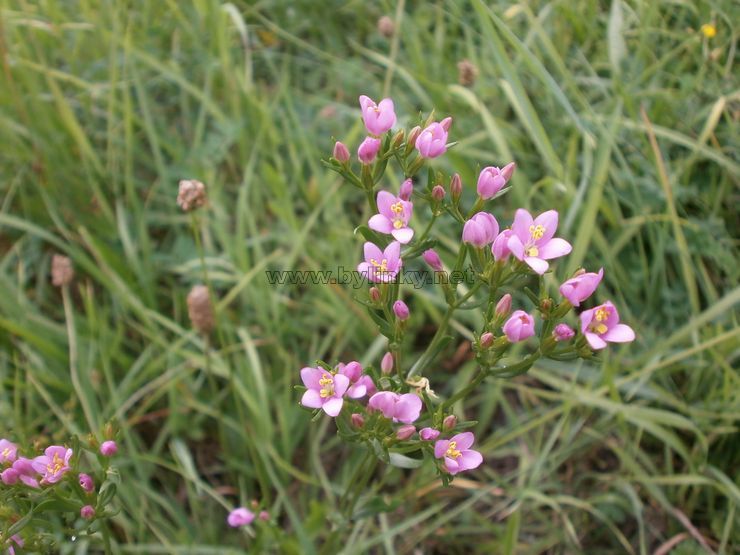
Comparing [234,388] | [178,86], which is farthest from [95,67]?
[234,388]

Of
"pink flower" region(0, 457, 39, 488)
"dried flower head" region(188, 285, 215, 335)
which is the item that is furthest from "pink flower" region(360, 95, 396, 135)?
"pink flower" region(0, 457, 39, 488)

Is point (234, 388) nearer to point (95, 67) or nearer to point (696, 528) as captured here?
point (696, 528)

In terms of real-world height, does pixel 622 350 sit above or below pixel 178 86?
below

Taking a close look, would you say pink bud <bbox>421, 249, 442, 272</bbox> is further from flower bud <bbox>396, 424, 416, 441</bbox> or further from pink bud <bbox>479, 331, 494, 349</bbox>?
flower bud <bbox>396, 424, 416, 441</bbox>

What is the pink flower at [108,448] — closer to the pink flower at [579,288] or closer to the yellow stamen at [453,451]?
the yellow stamen at [453,451]

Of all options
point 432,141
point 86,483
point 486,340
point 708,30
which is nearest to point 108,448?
point 86,483

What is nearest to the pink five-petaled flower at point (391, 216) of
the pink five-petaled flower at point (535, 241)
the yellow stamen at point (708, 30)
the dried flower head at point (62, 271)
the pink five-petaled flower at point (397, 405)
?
the pink five-petaled flower at point (535, 241)
